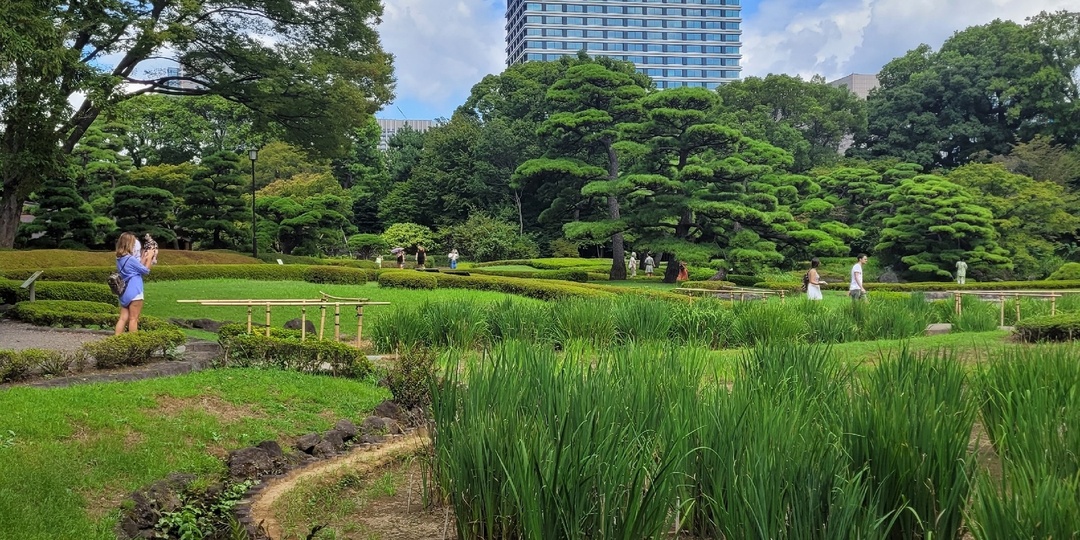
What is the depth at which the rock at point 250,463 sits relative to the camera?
505cm

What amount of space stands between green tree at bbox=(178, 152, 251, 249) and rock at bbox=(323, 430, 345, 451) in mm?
26909

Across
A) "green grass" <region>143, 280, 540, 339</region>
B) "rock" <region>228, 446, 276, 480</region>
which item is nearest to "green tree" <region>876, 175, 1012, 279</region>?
"green grass" <region>143, 280, 540, 339</region>

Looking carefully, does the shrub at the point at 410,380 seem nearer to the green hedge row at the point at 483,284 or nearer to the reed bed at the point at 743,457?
the reed bed at the point at 743,457

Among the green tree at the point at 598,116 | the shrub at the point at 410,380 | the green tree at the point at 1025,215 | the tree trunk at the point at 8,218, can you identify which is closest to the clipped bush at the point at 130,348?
the shrub at the point at 410,380

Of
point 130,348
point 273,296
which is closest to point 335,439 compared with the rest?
point 130,348

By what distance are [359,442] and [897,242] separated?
2895cm

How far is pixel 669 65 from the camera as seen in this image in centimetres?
12138

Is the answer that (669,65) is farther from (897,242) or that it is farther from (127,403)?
(127,403)

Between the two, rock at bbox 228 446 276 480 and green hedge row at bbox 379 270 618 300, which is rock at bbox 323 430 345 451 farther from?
green hedge row at bbox 379 270 618 300

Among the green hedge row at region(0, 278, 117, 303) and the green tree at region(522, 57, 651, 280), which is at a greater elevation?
the green tree at region(522, 57, 651, 280)

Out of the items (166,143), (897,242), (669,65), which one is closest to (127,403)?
(897,242)

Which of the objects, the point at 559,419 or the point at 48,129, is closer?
the point at 559,419

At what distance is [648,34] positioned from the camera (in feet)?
393

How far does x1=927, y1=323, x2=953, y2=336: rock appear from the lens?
12234 mm
